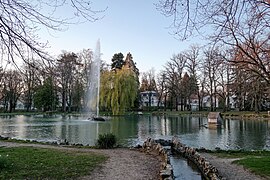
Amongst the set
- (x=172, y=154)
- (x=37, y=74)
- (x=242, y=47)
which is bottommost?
(x=172, y=154)

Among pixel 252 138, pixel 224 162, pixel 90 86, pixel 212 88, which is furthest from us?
pixel 212 88

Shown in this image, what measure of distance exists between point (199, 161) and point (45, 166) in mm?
5062

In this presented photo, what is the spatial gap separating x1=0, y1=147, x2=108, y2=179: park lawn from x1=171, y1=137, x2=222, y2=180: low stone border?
311cm

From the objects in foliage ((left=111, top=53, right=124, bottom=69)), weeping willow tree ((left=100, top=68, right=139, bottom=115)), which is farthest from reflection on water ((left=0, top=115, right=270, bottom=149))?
foliage ((left=111, top=53, right=124, bottom=69))

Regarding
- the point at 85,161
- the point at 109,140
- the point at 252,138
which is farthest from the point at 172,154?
the point at 252,138

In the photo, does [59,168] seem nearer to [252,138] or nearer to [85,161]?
[85,161]

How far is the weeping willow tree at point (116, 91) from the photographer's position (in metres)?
43.6

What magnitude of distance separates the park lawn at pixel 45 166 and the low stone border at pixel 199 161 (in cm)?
311

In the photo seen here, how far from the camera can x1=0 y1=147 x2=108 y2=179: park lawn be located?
7.16 m

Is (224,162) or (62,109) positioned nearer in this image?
(224,162)

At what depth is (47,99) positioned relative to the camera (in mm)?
54812

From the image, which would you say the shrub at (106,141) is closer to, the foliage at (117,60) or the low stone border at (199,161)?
the low stone border at (199,161)

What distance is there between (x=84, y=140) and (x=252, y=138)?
431 inches

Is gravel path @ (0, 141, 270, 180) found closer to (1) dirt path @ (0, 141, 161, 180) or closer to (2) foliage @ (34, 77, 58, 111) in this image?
(1) dirt path @ (0, 141, 161, 180)
